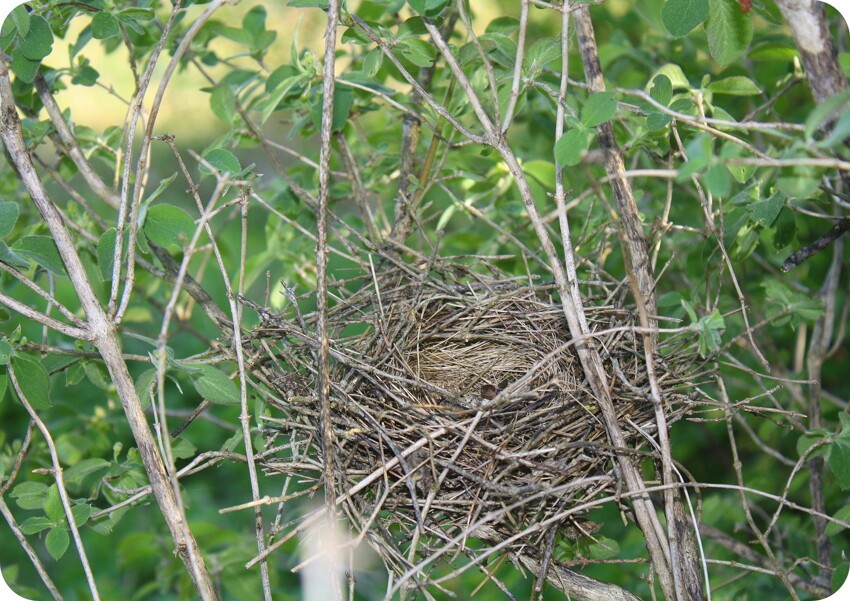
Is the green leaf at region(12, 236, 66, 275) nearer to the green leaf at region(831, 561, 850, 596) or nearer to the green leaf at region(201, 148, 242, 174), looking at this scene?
the green leaf at region(201, 148, 242, 174)

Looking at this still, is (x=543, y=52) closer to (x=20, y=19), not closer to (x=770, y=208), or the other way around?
(x=770, y=208)

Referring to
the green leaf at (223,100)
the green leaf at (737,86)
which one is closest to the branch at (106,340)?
the green leaf at (223,100)

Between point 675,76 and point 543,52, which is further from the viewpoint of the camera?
point 675,76

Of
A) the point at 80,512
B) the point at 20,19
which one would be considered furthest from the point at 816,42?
the point at 80,512

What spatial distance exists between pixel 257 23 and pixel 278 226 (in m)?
0.44

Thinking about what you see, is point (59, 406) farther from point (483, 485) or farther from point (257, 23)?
point (483, 485)

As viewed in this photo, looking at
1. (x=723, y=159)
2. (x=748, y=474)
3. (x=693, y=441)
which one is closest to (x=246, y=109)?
(x=723, y=159)

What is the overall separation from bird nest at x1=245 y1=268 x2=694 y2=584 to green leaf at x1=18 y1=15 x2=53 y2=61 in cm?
57

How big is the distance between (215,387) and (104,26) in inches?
25.5

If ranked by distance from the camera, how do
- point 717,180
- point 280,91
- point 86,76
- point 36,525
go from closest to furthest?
point 717,180 → point 36,525 → point 280,91 → point 86,76

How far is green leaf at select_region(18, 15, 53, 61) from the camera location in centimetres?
125

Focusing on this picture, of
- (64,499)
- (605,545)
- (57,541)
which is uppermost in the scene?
(64,499)

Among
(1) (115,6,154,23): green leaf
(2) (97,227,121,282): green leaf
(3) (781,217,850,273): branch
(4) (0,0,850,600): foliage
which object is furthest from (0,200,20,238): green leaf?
(3) (781,217,850,273): branch

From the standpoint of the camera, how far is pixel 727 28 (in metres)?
1.24
